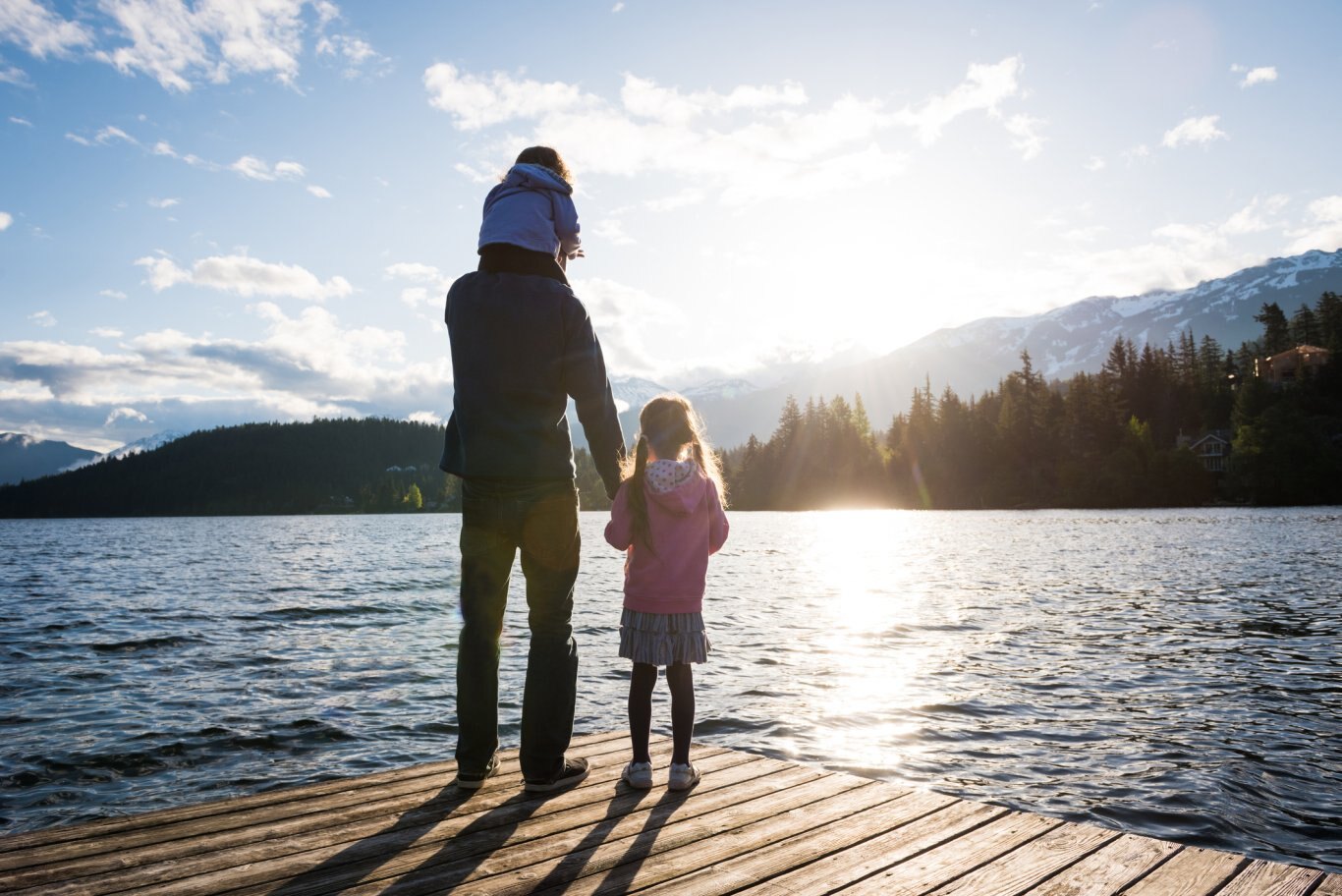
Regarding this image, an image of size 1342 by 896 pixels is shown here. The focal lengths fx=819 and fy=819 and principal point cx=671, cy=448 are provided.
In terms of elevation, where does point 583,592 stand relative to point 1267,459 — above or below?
below

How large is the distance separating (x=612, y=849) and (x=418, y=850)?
943 mm

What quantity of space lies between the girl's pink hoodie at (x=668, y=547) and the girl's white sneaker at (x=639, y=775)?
0.95 m

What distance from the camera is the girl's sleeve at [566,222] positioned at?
5.09 meters

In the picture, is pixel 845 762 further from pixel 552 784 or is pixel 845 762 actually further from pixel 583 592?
pixel 583 592

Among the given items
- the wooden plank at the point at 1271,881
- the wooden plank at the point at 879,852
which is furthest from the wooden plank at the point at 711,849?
the wooden plank at the point at 1271,881

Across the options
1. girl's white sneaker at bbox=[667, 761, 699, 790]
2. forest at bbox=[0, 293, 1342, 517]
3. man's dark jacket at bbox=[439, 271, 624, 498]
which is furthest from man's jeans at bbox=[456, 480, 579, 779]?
forest at bbox=[0, 293, 1342, 517]

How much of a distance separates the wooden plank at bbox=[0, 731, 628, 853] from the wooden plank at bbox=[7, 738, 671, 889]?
9 centimetres

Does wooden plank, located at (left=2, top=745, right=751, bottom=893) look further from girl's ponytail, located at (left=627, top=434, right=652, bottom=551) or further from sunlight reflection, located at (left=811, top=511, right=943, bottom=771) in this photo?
sunlight reflection, located at (left=811, top=511, right=943, bottom=771)

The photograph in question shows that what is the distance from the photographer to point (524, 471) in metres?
4.79

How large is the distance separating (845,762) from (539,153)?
6.73 m

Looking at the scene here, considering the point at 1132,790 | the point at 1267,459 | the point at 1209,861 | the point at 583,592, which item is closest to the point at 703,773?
the point at 1209,861

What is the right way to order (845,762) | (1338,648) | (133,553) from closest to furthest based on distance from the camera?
(845,762) < (1338,648) < (133,553)

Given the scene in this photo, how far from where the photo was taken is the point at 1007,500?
112562 mm

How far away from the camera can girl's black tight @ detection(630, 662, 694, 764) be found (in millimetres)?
5109
